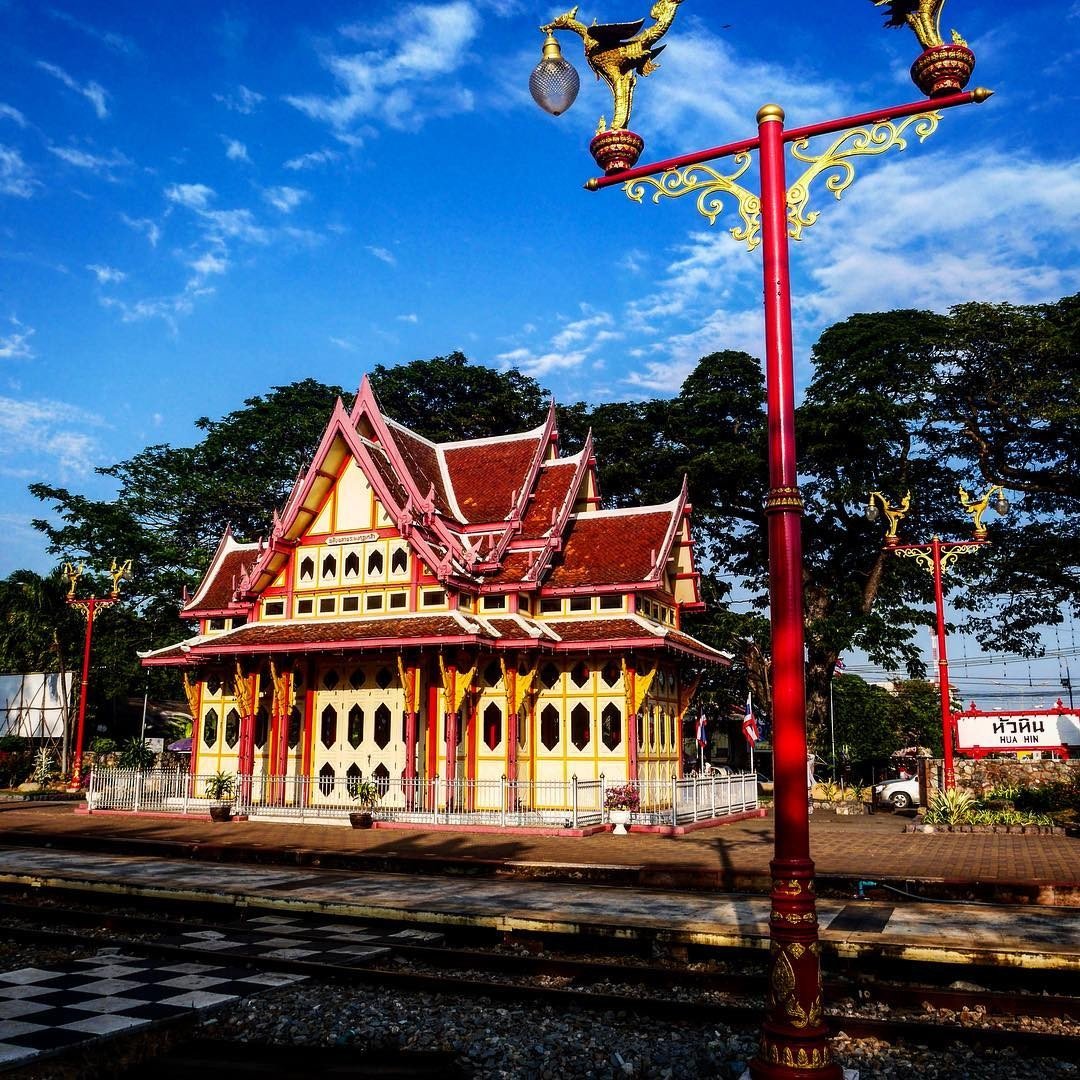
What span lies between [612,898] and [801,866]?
813cm

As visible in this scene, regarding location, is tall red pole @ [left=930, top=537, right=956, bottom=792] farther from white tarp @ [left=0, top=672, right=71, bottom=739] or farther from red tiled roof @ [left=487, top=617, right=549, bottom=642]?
white tarp @ [left=0, top=672, right=71, bottom=739]

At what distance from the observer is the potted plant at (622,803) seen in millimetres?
23438

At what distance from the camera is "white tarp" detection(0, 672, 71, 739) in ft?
147

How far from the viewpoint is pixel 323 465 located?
1150 inches

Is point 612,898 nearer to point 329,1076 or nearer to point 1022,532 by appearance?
point 329,1076

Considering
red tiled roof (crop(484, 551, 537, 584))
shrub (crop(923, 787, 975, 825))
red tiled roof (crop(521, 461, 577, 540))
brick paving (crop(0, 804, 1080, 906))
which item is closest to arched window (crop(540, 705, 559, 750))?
red tiled roof (crop(484, 551, 537, 584))


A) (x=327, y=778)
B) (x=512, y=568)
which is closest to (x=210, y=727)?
(x=327, y=778)

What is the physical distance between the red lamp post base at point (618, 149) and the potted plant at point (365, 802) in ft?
64.1

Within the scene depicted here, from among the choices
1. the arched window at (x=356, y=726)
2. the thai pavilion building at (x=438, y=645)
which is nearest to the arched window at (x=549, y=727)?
the thai pavilion building at (x=438, y=645)

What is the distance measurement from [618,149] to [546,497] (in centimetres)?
2369

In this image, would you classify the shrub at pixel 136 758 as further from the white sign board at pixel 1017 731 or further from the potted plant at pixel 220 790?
the white sign board at pixel 1017 731

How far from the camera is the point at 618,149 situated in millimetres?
7523

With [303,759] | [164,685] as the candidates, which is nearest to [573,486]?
[303,759]

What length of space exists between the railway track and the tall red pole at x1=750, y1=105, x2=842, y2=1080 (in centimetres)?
250
